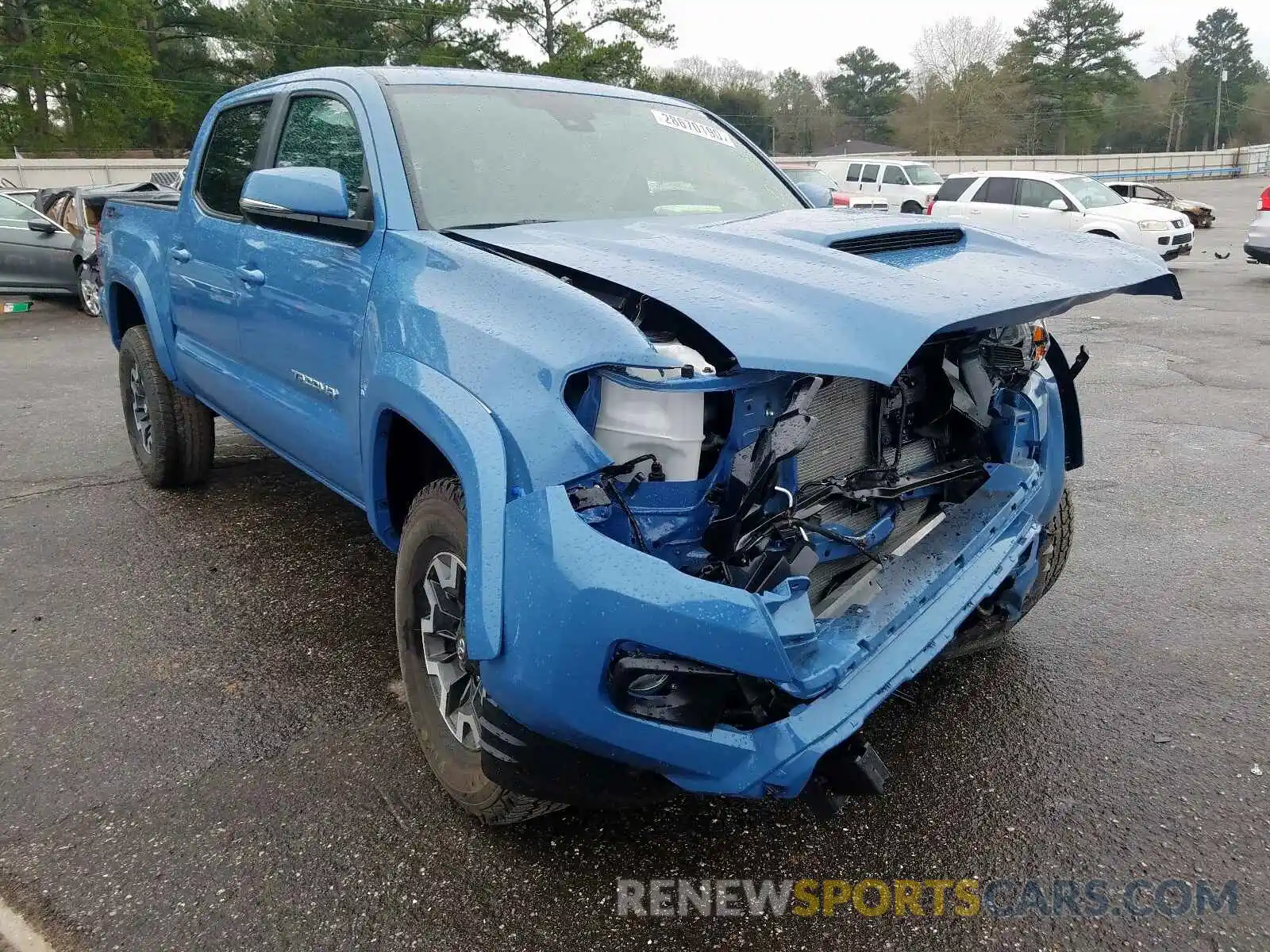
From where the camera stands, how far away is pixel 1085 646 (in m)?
3.29

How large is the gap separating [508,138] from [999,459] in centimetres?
189

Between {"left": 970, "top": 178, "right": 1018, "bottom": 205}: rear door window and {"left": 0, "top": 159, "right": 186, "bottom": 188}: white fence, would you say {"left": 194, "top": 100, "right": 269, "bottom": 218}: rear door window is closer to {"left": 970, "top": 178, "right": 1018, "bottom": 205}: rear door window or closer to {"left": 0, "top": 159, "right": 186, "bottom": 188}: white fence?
{"left": 970, "top": 178, "right": 1018, "bottom": 205}: rear door window

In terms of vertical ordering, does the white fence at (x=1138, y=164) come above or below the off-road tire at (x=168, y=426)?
above

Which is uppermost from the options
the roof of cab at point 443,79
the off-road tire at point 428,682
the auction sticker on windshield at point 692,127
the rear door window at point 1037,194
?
the rear door window at point 1037,194

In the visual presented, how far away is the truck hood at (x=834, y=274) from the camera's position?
6.14ft

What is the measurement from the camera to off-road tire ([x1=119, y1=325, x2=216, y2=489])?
15.5 feet

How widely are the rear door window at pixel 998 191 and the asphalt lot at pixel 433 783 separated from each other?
13.5 m

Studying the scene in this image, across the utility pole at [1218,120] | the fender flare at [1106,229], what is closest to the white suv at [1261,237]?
the fender flare at [1106,229]

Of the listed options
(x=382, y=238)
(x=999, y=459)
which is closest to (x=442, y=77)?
(x=382, y=238)

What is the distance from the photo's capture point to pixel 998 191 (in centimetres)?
1673

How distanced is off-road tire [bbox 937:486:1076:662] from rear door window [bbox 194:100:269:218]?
3124 mm

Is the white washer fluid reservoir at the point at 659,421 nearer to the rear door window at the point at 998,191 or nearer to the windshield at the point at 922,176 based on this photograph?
the rear door window at the point at 998,191

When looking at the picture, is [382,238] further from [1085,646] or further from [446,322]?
[1085,646]

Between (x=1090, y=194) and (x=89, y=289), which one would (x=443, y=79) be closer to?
(x=89, y=289)
